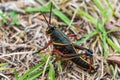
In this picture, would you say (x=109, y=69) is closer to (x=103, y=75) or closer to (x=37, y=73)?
(x=103, y=75)

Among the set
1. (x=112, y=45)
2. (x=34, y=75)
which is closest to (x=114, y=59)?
(x=112, y=45)

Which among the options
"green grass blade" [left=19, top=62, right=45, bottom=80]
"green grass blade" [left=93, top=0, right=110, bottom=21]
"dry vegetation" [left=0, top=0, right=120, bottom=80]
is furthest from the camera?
"green grass blade" [left=93, top=0, right=110, bottom=21]

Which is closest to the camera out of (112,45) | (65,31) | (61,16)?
(112,45)

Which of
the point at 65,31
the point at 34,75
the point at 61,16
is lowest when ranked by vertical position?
the point at 34,75

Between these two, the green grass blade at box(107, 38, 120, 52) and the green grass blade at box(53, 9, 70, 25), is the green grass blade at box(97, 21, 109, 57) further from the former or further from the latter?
the green grass blade at box(53, 9, 70, 25)

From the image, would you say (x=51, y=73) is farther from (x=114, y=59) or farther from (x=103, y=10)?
(x=103, y=10)

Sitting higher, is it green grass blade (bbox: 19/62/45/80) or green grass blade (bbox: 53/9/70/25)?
green grass blade (bbox: 53/9/70/25)

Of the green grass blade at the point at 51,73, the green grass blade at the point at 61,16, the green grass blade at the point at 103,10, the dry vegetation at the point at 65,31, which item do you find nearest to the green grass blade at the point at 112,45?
the dry vegetation at the point at 65,31

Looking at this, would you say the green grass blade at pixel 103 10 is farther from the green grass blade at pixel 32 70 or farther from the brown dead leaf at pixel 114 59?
the green grass blade at pixel 32 70

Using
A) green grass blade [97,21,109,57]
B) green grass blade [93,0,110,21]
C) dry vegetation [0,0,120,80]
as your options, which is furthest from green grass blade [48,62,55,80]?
green grass blade [93,0,110,21]
